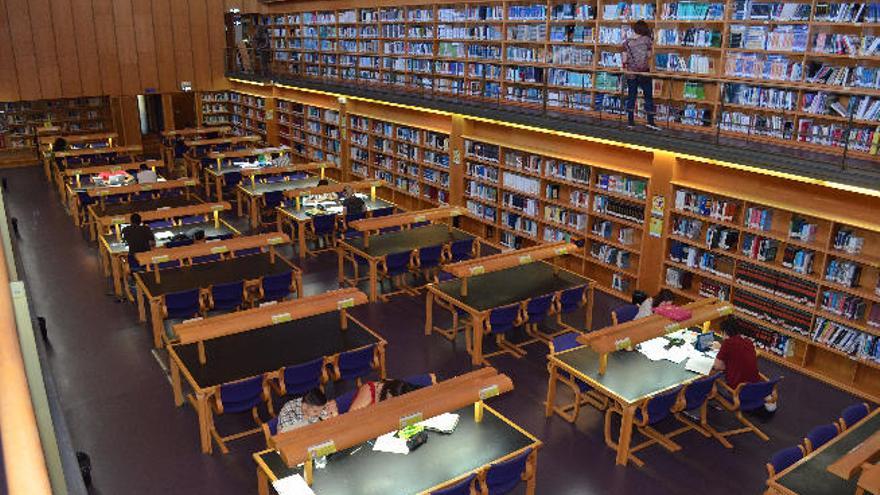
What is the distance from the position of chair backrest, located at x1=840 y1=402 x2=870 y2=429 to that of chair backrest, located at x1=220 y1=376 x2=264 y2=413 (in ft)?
15.4

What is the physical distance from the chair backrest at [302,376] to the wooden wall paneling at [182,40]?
15351 millimetres

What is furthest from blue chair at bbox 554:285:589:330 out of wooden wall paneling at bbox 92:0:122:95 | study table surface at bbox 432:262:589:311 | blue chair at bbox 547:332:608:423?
wooden wall paneling at bbox 92:0:122:95

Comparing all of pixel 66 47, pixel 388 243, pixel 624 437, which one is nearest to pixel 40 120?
pixel 66 47

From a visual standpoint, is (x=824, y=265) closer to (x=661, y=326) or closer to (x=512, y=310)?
(x=661, y=326)

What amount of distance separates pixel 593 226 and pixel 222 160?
9.06 m

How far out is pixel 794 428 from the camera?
6.71 meters

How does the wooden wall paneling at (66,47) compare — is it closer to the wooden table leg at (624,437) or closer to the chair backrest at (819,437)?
the wooden table leg at (624,437)

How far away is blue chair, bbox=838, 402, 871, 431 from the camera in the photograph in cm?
544

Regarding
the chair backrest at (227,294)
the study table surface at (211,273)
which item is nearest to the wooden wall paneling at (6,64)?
the study table surface at (211,273)

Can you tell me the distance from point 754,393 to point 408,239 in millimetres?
5364

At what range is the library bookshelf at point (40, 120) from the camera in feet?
60.2

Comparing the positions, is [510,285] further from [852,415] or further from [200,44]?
[200,44]

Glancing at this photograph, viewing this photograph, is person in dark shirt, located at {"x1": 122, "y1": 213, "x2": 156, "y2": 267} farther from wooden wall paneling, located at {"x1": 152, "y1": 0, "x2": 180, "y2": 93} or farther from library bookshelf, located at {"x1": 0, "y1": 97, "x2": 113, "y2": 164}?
library bookshelf, located at {"x1": 0, "y1": 97, "x2": 113, "y2": 164}

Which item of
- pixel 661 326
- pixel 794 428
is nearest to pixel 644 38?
pixel 661 326
